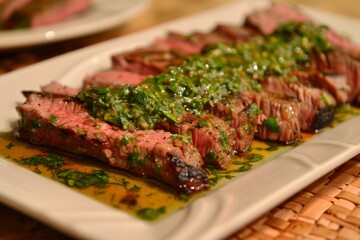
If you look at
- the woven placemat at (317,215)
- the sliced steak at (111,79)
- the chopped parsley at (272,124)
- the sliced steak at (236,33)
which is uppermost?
the sliced steak at (236,33)

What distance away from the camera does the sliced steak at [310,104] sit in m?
4.98

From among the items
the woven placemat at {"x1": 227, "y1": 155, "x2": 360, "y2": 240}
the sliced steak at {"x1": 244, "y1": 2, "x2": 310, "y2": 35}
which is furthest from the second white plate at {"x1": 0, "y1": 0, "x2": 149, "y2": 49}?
the woven placemat at {"x1": 227, "y1": 155, "x2": 360, "y2": 240}

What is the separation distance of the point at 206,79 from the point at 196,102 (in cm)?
34

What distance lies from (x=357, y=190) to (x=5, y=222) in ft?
8.17

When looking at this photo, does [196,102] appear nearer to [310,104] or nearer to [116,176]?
[116,176]

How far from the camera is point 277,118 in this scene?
15.7ft

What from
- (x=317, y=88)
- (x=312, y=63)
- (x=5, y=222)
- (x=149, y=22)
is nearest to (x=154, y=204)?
(x=5, y=222)

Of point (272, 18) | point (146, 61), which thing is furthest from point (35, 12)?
point (272, 18)

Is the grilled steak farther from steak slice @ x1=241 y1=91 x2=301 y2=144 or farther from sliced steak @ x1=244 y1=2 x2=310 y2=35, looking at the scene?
steak slice @ x1=241 y1=91 x2=301 y2=144

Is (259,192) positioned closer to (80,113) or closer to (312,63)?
(80,113)

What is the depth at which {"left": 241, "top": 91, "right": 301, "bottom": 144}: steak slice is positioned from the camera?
476cm

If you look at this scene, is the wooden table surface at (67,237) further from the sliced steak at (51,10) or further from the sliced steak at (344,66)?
the sliced steak at (344,66)

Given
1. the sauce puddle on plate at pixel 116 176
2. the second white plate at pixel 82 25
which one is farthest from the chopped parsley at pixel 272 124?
the second white plate at pixel 82 25

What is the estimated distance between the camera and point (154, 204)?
12.1ft
